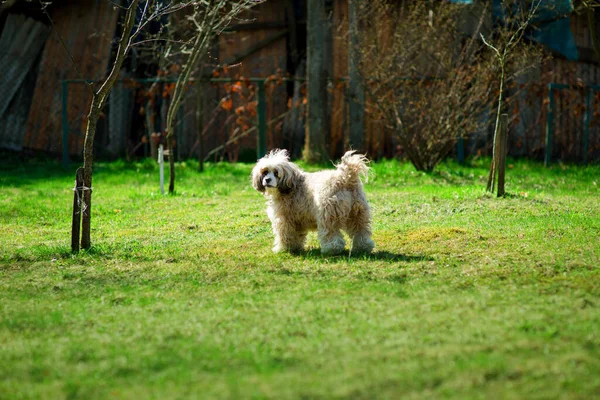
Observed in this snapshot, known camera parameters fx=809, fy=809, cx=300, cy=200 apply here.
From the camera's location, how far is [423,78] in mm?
13609

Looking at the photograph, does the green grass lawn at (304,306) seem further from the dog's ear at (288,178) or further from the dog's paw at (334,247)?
the dog's ear at (288,178)

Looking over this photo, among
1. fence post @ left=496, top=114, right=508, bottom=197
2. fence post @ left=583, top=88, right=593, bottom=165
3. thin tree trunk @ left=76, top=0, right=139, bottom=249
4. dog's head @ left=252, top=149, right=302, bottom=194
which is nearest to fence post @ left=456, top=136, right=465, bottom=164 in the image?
fence post @ left=583, top=88, right=593, bottom=165

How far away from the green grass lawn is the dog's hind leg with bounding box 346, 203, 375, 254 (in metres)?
0.14

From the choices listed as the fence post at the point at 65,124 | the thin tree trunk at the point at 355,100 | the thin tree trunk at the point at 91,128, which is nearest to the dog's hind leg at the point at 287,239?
the thin tree trunk at the point at 91,128

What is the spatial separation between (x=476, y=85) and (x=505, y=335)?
9088 millimetres

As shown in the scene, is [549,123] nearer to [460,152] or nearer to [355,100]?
[460,152]

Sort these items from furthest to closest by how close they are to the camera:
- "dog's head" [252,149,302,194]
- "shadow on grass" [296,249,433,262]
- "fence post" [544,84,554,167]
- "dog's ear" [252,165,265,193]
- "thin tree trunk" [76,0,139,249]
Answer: "fence post" [544,84,554,167]
"dog's ear" [252,165,265,193]
"thin tree trunk" [76,0,139,249]
"dog's head" [252,149,302,194]
"shadow on grass" [296,249,433,262]

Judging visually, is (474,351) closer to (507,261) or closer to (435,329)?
(435,329)

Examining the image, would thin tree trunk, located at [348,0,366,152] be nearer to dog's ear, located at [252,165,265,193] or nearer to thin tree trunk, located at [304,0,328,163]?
thin tree trunk, located at [304,0,328,163]

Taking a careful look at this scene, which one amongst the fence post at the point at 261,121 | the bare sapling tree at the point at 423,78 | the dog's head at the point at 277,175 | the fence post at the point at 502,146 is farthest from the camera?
the fence post at the point at 261,121

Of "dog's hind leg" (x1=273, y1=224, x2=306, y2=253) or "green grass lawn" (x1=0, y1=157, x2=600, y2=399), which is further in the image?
"dog's hind leg" (x1=273, y1=224, x2=306, y2=253)

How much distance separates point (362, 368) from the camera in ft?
13.9

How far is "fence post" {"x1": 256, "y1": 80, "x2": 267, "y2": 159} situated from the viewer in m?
15.0

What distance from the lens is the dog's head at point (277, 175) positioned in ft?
24.5
